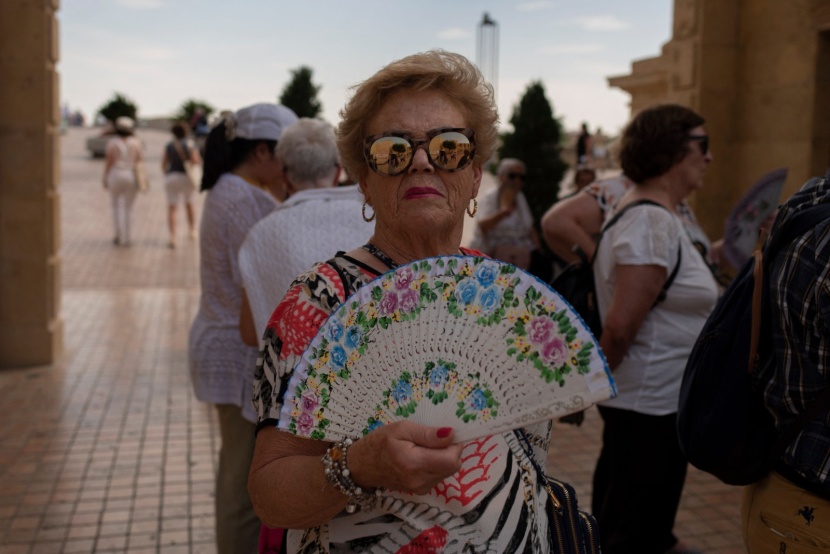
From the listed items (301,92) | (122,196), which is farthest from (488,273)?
(122,196)

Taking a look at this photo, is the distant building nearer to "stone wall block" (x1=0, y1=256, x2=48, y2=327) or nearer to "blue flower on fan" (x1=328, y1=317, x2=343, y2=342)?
"blue flower on fan" (x1=328, y1=317, x2=343, y2=342)

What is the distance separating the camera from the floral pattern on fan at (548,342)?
159 centimetres

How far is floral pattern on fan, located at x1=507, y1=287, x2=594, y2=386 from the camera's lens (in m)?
1.59

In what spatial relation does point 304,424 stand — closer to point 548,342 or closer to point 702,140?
point 548,342

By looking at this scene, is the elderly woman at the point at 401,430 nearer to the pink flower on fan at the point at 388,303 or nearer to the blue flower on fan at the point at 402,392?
the blue flower on fan at the point at 402,392

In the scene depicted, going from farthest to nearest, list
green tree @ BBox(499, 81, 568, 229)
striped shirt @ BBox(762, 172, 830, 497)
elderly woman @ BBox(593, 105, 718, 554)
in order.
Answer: green tree @ BBox(499, 81, 568, 229), elderly woman @ BBox(593, 105, 718, 554), striped shirt @ BBox(762, 172, 830, 497)

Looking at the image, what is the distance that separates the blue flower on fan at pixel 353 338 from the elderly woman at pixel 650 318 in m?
2.03

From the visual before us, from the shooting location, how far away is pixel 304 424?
1.64 m

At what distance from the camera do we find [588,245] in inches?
202


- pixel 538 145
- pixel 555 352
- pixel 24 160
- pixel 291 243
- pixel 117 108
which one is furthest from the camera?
pixel 117 108

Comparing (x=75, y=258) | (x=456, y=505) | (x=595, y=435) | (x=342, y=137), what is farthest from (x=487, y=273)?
(x=75, y=258)

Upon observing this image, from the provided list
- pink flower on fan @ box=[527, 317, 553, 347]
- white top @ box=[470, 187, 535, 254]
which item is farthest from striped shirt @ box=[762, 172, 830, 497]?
white top @ box=[470, 187, 535, 254]

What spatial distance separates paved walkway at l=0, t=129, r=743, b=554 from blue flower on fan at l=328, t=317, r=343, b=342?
3330 mm

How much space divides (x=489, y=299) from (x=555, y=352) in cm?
16
